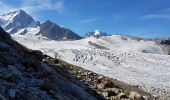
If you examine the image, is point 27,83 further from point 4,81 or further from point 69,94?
point 69,94

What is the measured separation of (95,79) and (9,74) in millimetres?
14853

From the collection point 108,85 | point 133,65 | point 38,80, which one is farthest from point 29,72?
point 133,65

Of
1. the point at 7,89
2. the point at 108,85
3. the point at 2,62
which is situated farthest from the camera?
the point at 108,85

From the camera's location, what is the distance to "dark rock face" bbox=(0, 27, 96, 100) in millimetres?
15492

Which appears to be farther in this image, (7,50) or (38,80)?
(7,50)

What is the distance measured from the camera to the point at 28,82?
16.9m

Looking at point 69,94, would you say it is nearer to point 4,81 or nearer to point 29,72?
point 29,72

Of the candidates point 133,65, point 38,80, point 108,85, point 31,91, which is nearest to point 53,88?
point 38,80

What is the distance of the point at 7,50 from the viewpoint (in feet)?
65.5

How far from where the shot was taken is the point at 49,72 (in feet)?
65.1

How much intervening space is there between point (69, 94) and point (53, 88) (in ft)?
4.32

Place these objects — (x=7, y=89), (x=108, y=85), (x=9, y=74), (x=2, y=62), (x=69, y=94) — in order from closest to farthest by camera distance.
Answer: (x=7, y=89) < (x=9, y=74) < (x=2, y=62) < (x=69, y=94) < (x=108, y=85)

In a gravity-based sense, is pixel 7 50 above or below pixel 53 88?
above

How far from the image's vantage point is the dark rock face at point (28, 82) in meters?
15.5
